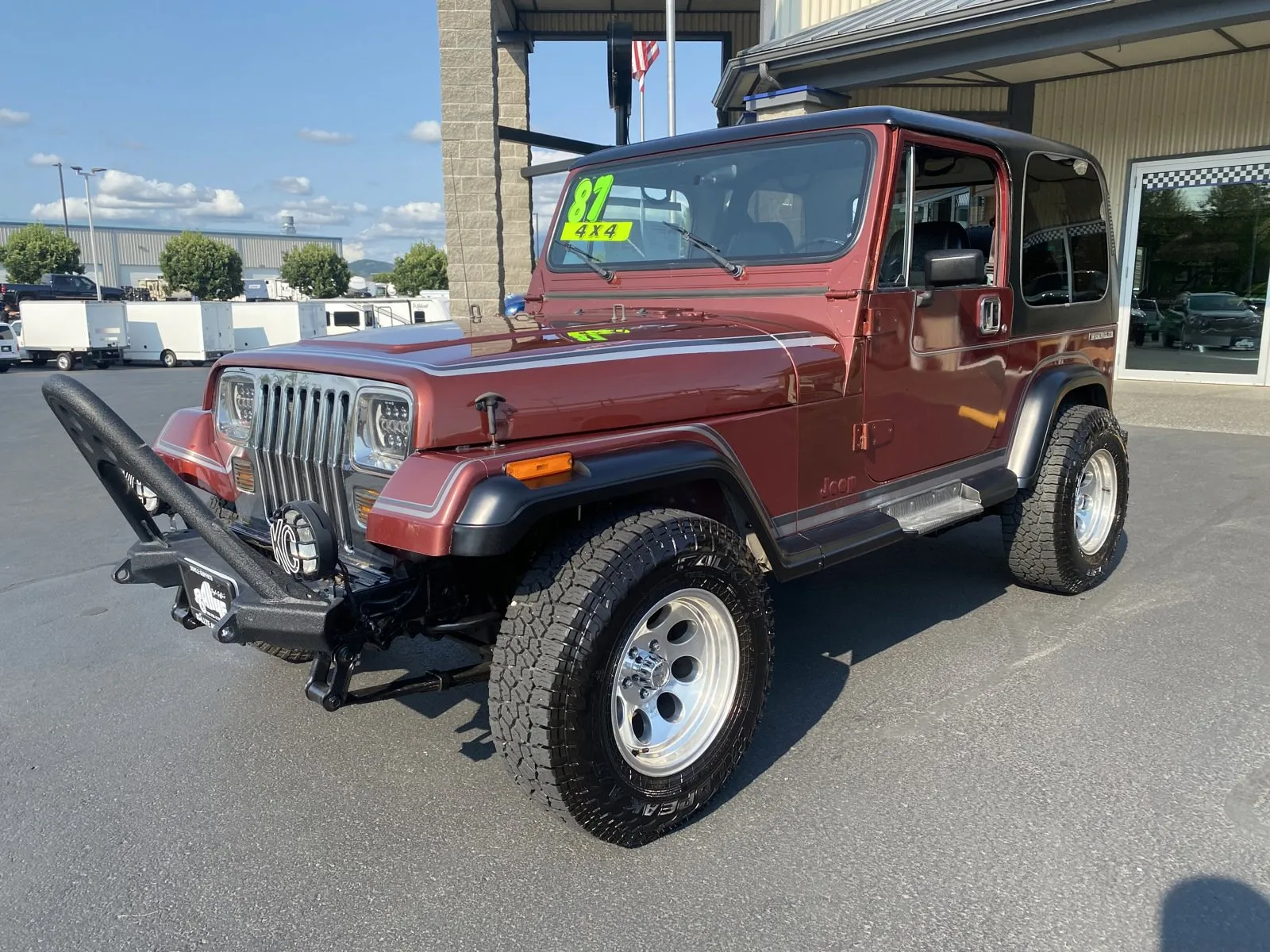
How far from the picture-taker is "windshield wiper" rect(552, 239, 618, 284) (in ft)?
12.7

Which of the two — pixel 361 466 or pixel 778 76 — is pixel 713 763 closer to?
pixel 361 466

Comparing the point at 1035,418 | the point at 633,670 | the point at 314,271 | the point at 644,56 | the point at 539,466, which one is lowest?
the point at 633,670

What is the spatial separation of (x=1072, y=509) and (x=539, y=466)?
10.0 feet

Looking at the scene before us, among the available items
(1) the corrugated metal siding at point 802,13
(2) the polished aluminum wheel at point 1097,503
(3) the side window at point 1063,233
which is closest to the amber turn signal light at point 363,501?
(3) the side window at point 1063,233

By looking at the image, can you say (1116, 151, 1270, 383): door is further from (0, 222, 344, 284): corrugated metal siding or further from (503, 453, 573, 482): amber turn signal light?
(0, 222, 344, 284): corrugated metal siding

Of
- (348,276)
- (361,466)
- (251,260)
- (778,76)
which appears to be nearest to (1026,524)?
(361,466)

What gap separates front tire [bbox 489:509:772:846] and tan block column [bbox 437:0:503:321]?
28.1 feet

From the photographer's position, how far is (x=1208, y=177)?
1188 cm

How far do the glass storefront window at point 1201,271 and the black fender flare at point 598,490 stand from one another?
12.1 m

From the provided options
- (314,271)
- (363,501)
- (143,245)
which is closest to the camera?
(363,501)

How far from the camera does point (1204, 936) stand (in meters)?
2.17

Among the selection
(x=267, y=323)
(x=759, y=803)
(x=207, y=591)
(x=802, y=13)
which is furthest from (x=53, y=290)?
(x=759, y=803)

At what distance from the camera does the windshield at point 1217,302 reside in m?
12.1

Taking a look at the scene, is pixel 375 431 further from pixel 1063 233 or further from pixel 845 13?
pixel 845 13
